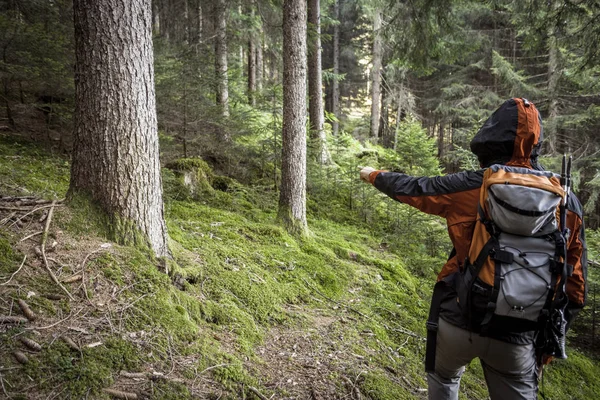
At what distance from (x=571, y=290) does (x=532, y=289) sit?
1.86 feet

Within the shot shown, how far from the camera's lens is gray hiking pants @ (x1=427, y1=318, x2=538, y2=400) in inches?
88.1

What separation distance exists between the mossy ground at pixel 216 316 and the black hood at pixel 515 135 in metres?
2.42

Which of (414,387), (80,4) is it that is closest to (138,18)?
(80,4)

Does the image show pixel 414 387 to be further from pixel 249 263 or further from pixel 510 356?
pixel 249 263

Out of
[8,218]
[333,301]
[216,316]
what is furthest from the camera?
[333,301]

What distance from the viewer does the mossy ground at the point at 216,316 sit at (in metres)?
2.41

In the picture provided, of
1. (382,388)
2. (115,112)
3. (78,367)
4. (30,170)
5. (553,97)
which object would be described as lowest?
(382,388)

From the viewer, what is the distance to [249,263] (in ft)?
15.7

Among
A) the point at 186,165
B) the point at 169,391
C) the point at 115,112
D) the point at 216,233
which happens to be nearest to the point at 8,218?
the point at 115,112

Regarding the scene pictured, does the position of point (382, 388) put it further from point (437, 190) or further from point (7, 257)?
point (7, 257)

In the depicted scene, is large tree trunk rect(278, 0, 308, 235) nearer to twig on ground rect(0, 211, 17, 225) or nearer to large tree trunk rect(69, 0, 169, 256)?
large tree trunk rect(69, 0, 169, 256)

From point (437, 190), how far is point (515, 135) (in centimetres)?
60

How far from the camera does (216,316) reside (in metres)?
3.52

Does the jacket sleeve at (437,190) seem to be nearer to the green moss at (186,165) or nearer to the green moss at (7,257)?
the green moss at (7,257)
